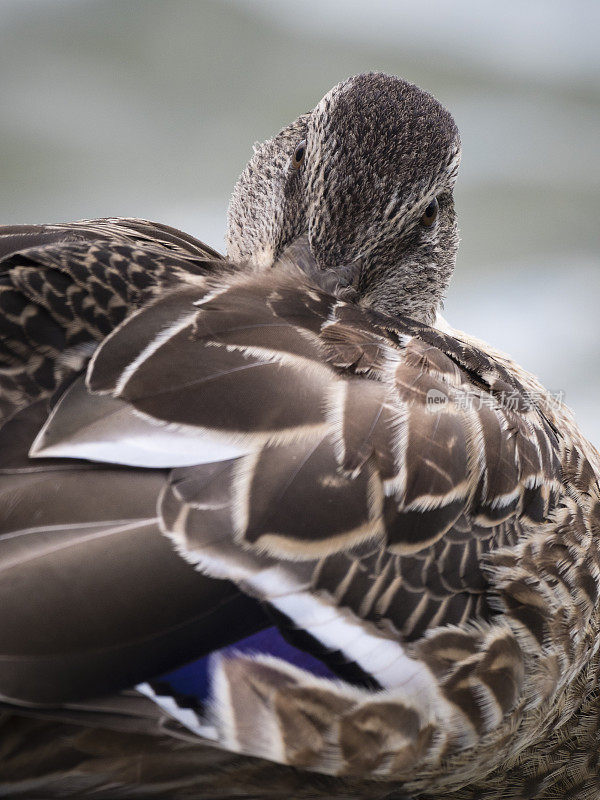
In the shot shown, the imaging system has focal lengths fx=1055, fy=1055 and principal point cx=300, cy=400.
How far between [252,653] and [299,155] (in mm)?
1352

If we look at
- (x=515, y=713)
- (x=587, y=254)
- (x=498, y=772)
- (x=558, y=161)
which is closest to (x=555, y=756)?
(x=498, y=772)

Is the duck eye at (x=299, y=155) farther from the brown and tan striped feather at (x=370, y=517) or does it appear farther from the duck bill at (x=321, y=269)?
the brown and tan striped feather at (x=370, y=517)

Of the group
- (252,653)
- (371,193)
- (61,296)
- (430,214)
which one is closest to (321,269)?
(371,193)

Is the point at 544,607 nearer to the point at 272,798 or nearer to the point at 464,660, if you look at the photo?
the point at 464,660

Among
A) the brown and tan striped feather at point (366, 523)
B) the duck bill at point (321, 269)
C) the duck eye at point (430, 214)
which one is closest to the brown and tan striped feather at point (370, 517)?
the brown and tan striped feather at point (366, 523)

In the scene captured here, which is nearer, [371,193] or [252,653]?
[252,653]

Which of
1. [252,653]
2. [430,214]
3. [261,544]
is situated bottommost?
[252,653]

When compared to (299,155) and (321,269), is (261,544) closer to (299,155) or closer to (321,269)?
(321,269)

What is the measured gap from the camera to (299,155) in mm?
2434

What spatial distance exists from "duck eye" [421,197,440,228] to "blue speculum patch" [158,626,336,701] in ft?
4.06

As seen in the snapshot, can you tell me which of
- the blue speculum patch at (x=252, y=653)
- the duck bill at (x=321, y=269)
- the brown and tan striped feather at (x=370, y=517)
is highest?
the duck bill at (x=321, y=269)

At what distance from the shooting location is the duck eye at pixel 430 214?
7.87 feet

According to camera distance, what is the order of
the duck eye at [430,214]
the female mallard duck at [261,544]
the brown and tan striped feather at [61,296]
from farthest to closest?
the duck eye at [430,214]
the brown and tan striped feather at [61,296]
the female mallard duck at [261,544]

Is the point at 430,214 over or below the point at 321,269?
over
